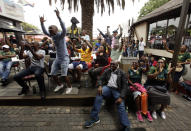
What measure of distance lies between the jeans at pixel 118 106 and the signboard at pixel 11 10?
1286 cm

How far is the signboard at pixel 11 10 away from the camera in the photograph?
10.1 metres

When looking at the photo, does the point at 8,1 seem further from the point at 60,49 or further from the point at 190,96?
the point at 190,96

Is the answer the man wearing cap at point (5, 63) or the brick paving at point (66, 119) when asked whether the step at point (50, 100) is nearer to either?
the brick paving at point (66, 119)

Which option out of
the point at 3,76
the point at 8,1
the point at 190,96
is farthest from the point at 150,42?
the point at 8,1

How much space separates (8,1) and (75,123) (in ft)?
48.3

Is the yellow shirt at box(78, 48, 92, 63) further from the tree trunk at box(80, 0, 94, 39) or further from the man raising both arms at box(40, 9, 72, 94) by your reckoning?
the tree trunk at box(80, 0, 94, 39)

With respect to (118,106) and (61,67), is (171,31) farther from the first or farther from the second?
(61,67)

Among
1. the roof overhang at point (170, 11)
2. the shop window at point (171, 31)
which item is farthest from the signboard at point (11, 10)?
the shop window at point (171, 31)

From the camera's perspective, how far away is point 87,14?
19.2 feet

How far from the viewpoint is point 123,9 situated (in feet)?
21.1

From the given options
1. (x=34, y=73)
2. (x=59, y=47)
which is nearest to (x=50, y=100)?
(x=34, y=73)

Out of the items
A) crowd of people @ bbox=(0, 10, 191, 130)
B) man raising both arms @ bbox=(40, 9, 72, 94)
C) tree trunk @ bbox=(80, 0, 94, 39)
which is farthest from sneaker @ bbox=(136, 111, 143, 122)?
tree trunk @ bbox=(80, 0, 94, 39)

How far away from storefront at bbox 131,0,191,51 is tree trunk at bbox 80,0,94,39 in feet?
16.0

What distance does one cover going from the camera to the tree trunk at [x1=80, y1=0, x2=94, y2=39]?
572cm
